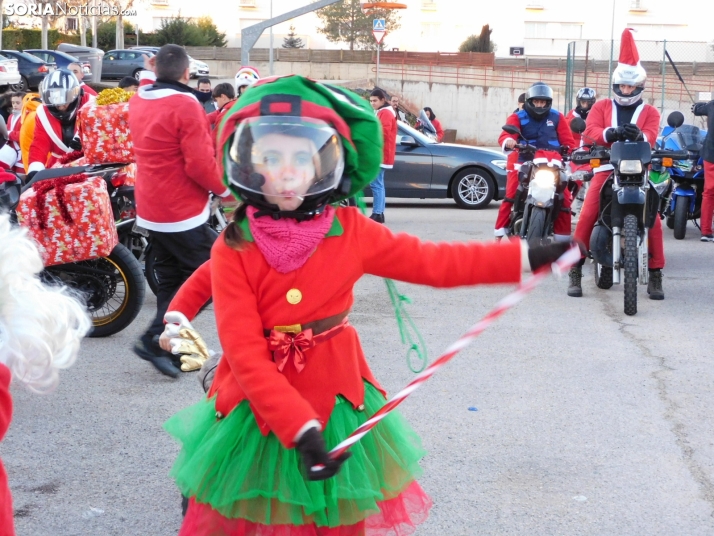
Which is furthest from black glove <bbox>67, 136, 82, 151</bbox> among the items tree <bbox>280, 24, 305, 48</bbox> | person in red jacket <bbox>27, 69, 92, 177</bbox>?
tree <bbox>280, 24, 305, 48</bbox>

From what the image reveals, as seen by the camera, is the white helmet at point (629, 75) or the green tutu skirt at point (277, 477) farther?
the white helmet at point (629, 75)

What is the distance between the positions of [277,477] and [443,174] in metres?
12.5

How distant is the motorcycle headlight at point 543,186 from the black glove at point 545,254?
240 inches

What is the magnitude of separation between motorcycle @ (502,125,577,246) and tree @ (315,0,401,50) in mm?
51721

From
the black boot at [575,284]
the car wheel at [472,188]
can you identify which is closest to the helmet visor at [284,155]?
the black boot at [575,284]

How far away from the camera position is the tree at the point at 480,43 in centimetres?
5522

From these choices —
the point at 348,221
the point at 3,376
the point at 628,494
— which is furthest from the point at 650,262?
the point at 3,376

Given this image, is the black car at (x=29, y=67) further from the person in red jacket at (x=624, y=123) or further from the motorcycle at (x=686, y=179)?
the person in red jacket at (x=624, y=123)

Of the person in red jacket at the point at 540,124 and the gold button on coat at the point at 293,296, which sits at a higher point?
the person in red jacket at the point at 540,124

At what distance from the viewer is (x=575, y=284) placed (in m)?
8.30

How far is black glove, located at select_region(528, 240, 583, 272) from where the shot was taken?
2.72 metres

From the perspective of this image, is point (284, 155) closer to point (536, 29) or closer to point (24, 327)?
point (24, 327)

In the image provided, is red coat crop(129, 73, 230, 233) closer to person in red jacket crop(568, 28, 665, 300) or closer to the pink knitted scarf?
the pink knitted scarf

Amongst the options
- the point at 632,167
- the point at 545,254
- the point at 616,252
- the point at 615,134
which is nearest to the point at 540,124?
the point at 615,134
